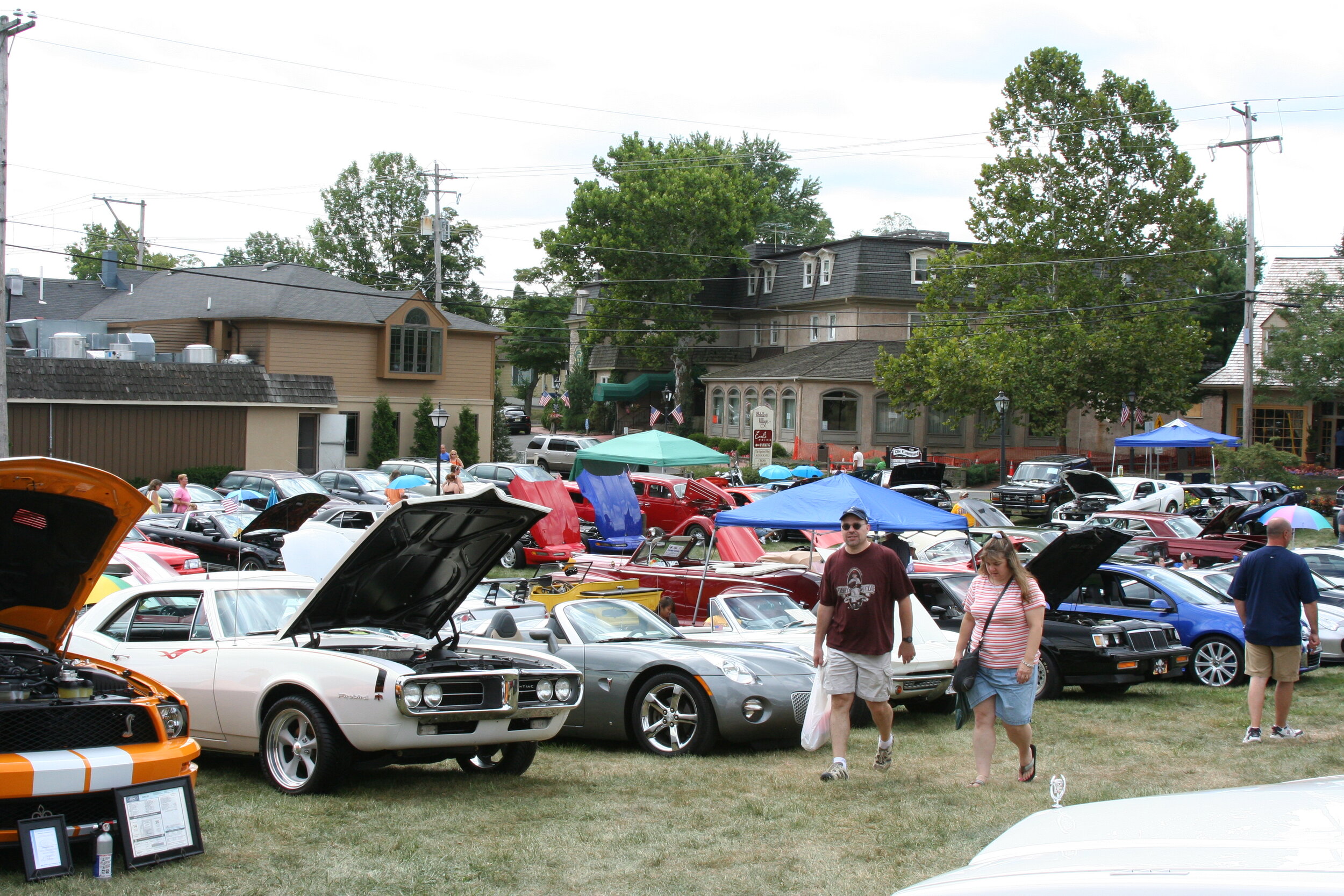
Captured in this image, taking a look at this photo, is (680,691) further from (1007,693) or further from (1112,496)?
(1112,496)

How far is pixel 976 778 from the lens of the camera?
7742 mm

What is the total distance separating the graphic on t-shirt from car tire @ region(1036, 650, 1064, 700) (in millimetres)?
4904

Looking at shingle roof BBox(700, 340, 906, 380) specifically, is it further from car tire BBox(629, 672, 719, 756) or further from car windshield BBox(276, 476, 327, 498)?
car tire BBox(629, 672, 719, 756)

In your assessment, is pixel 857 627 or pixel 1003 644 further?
pixel 857 627

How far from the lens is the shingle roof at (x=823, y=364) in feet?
172

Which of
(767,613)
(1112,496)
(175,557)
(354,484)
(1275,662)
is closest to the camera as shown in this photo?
(1275,662)

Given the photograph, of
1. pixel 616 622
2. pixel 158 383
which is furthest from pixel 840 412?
pixel 616 622

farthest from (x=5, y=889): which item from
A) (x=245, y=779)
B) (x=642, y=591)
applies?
(x=642, y=591)

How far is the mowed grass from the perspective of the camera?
18.7ft

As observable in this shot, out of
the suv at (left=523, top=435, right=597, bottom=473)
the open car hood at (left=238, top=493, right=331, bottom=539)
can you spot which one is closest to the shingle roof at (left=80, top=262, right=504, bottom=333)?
the suv at (left=523, top=435, right=597, bottom=473)

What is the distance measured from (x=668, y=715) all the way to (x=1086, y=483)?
1049 inches

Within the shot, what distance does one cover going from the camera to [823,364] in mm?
53062

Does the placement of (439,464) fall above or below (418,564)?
above

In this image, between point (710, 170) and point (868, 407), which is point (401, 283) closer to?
point (710, 170)
